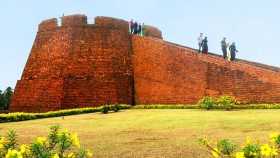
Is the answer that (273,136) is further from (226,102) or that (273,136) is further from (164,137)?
(226,102)

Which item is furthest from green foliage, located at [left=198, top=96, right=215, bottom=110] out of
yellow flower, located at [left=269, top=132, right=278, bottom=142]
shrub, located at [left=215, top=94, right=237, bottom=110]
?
yellow flower, located at [left=269, top=132, right=278, bottom=142]

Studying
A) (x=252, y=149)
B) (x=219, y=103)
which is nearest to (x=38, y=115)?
(x=219, y=103)

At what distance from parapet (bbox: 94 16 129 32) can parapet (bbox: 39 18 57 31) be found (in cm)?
203

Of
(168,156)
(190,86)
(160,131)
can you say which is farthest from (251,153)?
(190,86)

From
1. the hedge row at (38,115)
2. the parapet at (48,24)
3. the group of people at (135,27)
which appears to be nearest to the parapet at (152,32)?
the group of people at (135,27)

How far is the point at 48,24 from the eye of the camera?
17328mm

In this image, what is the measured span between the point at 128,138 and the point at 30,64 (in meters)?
12.0

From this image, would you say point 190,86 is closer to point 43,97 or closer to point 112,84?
point 112,84

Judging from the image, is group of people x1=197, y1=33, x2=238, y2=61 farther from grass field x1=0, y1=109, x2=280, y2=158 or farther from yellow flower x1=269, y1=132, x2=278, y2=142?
yellow flower x1=269, y1=132, x2=278, y2=142

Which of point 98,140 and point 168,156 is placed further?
point 98,140

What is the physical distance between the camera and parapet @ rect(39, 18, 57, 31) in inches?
673

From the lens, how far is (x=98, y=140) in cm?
614

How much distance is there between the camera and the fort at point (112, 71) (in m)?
14.8

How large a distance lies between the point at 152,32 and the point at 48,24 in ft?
18.8
